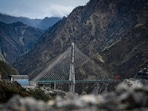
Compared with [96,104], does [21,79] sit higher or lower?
lower

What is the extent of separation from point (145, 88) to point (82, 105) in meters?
2.58

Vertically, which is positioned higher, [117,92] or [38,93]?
[117,92]

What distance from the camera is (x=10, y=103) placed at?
14992 millimetres

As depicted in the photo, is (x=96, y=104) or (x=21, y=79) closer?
(x=96, y=104)

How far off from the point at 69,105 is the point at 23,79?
148 meters

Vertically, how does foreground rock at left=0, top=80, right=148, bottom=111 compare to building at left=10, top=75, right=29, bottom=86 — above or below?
above

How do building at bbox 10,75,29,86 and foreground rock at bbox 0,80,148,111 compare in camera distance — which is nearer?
foreground rock at bbox 0,80,148,111

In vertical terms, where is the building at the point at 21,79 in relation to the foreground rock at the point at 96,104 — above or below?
below

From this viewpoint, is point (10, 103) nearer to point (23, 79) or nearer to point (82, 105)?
point (82, 105)

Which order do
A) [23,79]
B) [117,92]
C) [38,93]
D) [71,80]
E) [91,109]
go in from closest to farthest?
1. [91,109]
2. [117,92]
3. [38,93]
4. [23,79]
5. [71,80]

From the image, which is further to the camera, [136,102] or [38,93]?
[38,93]

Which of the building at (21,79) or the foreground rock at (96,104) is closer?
the foreground rock at (96,104)

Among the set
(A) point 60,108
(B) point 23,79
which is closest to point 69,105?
(A) point 60,108

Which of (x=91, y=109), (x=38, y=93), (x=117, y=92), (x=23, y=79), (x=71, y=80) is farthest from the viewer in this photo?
(x=71, y=80)
